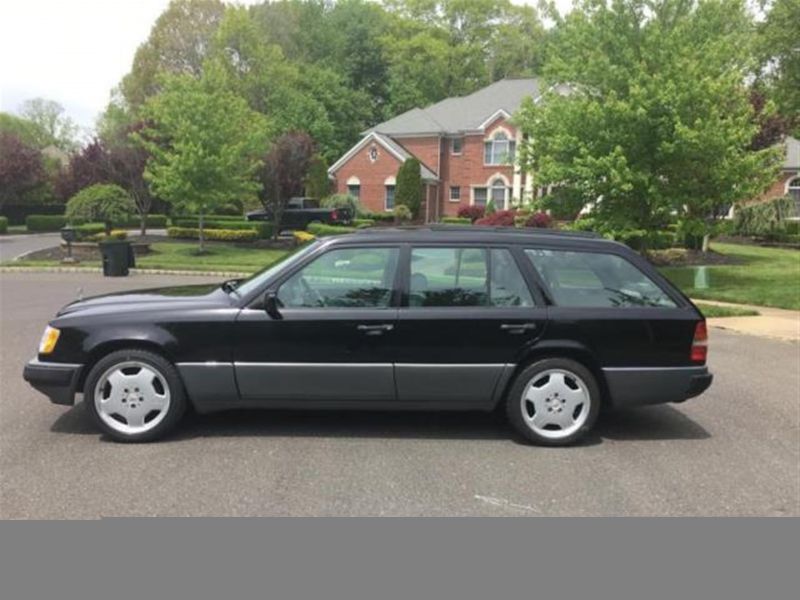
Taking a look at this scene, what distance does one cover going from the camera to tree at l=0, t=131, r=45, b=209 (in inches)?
1585

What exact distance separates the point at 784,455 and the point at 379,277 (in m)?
3.25

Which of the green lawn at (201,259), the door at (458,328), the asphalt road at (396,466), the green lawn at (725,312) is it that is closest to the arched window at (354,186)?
the green lawn at (201,259)

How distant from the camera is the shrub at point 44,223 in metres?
39.8

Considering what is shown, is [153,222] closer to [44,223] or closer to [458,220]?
[44,223]

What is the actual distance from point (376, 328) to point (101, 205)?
24.9 meters

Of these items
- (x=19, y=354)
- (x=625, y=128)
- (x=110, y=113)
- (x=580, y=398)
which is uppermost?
(x=110, y=113)

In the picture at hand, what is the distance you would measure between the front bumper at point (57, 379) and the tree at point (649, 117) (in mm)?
11611

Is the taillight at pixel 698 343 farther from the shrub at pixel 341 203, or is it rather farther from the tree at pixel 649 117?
the shrub at pixel 341 203

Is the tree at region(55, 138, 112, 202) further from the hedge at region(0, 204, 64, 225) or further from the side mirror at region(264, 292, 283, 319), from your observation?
the side mirror at region(264, 292, 283, 319)

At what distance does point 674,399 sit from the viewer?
5250 mm

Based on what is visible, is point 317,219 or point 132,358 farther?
point 317,219

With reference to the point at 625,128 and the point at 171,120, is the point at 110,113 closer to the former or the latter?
the point at 171,120

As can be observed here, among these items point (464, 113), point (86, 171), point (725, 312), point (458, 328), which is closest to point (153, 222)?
point (86, 171)
